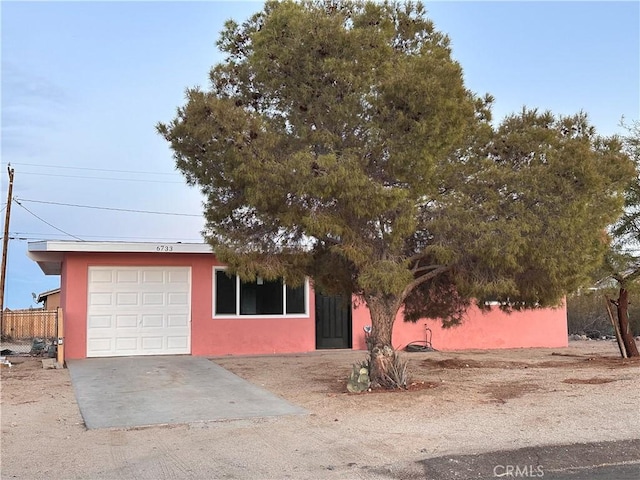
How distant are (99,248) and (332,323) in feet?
21.5

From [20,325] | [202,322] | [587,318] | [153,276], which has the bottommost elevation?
[587,318]

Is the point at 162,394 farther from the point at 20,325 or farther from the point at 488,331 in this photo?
the point at 20,325

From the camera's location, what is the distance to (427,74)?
8.87 m

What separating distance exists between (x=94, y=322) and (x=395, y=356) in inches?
310

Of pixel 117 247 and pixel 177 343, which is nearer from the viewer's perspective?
pixel 117 247

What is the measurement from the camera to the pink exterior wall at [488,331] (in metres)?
18.3

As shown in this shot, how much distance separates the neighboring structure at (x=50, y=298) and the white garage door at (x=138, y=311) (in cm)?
2094

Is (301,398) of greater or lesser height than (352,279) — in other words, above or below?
below

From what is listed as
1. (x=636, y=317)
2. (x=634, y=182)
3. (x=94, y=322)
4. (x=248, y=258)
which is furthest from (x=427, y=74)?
(x=636, y=317)

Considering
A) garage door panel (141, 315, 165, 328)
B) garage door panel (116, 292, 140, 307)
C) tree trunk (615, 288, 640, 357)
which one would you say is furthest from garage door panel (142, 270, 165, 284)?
tree trunk (615, 288, 640, 357)

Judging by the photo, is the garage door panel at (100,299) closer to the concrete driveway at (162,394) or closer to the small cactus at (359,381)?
the concrete driveway at (162,394)

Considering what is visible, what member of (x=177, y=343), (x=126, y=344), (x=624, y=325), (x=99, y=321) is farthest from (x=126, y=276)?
(x=624, y=325)

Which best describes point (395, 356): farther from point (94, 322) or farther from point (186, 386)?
point (94, 322)

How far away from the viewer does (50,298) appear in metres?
37.3
